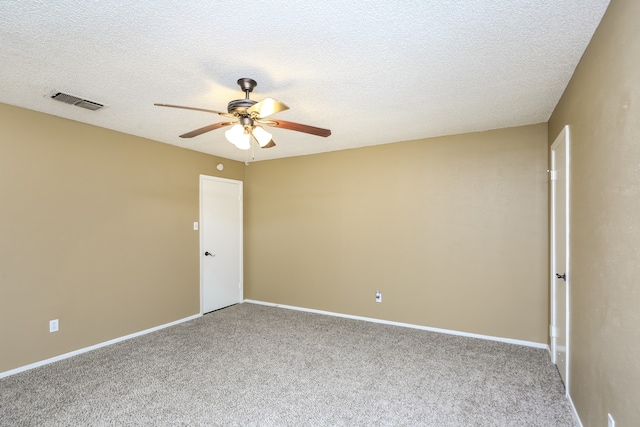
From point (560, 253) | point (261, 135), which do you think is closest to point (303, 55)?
point (261, 135)

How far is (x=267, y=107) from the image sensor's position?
2111 millimetres

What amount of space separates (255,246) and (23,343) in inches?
121

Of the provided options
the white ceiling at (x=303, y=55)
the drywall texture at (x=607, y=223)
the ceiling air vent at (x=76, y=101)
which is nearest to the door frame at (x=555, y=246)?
the drywall texture at (x=607, y=223)

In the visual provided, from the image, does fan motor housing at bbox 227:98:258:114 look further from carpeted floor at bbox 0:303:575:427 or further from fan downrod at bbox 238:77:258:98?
carpeted floor at bbox 0:303:575:427

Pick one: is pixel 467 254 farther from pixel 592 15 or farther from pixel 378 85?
pixel 592 15

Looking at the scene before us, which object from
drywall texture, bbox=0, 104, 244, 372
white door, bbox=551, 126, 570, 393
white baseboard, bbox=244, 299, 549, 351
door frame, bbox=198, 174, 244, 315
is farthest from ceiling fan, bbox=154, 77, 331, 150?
white baseboard, bbox=244, 299, 549, 351

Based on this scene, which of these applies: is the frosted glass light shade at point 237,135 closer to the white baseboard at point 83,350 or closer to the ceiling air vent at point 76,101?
the ceiling air vent at point 76,101

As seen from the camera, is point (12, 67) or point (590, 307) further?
point (12, 67)

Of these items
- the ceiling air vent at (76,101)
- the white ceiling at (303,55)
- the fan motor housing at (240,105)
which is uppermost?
the white ceiling at (303,55)

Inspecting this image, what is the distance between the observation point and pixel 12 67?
223cm

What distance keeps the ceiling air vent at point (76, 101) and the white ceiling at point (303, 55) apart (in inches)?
3.8

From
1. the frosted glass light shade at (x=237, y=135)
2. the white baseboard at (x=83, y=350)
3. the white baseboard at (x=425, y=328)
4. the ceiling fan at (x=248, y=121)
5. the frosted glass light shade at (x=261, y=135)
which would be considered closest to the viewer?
the ceiling fan at (x=248, y=121)

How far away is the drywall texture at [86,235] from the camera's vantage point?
9.75 feet

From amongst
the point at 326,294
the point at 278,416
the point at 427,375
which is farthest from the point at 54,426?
the point at 326,294
